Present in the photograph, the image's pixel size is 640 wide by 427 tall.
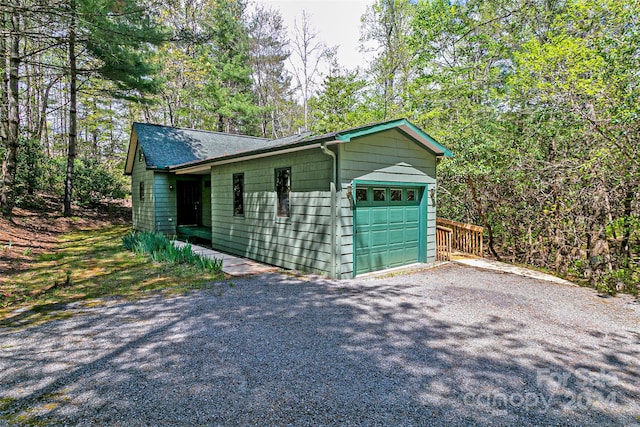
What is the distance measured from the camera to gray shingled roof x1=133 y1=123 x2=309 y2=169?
11.9m

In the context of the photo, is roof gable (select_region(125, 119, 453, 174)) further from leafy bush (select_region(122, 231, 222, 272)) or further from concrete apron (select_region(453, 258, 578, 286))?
concrete apron (select_region(453, 258, 578, 286))

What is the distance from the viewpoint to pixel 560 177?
613cm

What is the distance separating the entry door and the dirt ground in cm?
386

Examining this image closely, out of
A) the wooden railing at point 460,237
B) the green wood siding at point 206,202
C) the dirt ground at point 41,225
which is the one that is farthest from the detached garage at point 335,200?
the dirt ground at point 41,225

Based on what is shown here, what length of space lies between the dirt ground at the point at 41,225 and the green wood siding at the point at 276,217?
14.3 ft

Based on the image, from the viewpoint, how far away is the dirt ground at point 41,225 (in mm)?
7254

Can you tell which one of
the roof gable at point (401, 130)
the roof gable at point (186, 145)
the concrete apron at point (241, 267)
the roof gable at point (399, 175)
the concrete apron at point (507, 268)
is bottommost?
the concrete apron at point (507, 268)

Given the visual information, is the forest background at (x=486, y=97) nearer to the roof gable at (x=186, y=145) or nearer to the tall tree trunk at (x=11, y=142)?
the tall tree trunk at (x=11, y=142)

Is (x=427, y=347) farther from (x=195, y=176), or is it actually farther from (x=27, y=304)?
(x=195, y=176)

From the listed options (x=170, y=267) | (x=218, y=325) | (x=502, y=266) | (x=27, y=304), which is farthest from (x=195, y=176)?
(x=502, y=266)

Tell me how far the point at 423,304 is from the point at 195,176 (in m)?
10.5

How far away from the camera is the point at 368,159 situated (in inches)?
247

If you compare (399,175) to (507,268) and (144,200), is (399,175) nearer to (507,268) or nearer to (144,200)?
(507,268)

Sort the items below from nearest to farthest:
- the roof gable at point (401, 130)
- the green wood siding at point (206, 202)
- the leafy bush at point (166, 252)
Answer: the roof gable at point (401, 130) → the leafy bush at point (166, 252) → the green wood siding at point (206, 202)
